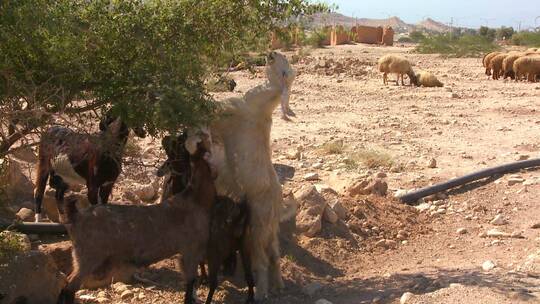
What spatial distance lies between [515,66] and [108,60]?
23212mm

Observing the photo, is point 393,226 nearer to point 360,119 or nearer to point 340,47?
point 360,119

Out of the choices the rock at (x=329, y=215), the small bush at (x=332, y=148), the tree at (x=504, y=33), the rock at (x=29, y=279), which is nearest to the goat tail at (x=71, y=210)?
the rock at (x=29, y=279)

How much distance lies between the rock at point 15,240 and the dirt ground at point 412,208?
67cm

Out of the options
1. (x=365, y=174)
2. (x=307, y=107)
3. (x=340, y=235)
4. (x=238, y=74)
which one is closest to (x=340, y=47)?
(x=238, y=74)

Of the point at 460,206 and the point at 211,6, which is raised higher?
the point at 211,6

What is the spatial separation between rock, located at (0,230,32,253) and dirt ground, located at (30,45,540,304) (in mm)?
675

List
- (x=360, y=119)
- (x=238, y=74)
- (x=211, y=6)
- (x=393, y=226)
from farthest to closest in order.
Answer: (x=238, y=74)
(x=360, y=119)
(x=393, y=226)
(x=211, y=6)

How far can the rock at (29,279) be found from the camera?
19.7 ft

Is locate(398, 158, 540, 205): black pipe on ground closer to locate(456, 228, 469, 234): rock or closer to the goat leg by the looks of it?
locate(456, 228, 469, 234): rock

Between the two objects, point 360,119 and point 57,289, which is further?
point 360,119

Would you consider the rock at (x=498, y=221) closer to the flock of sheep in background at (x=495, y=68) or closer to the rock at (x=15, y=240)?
the rock at (x=15, y=240)

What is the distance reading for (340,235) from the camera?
811 cm

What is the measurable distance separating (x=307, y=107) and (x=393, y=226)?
32.5ft

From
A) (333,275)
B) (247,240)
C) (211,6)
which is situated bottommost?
(333,275)
